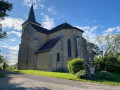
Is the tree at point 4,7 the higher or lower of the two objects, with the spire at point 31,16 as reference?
lower

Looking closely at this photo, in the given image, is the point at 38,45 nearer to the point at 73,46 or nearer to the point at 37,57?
the point at 37,57

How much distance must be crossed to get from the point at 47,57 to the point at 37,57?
146 inches

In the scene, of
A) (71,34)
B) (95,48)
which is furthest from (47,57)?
(95,48)

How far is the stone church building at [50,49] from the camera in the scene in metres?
18.0

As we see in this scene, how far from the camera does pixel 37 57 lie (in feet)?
65.9

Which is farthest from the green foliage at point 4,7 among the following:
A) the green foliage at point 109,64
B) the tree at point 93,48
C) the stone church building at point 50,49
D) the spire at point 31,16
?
the tree at point 93,48

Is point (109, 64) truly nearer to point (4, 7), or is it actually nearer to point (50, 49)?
point (50, 49)

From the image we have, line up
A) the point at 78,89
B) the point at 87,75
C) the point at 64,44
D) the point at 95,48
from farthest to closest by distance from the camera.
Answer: the point at 95,48 → the point at 64,44 → the point at 87,75 → the point at 78,89

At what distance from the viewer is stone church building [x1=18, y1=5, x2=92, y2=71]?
17962mm

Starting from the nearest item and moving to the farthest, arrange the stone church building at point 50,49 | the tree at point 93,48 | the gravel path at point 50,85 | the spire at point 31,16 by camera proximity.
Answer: the gravel path at point 50,85
the stone church building at point 50,49
the spire at point 31,16
the tree at point 93,48

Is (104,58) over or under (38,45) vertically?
under

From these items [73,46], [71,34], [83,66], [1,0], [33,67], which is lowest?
[33,67]

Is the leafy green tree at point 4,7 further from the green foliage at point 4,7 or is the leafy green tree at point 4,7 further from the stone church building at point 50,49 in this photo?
the stone church building at point 50,49

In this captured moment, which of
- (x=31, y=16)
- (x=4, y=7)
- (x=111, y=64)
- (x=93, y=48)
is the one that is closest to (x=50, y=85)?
(x=4, y=7)
